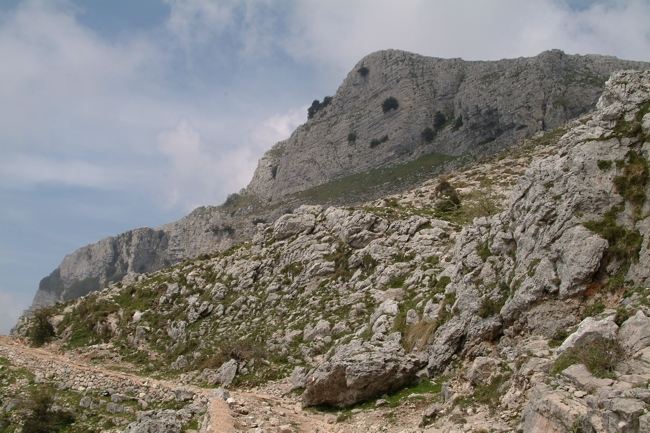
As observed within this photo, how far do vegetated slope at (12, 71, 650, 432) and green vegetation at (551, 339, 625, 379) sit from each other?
0.04 meters

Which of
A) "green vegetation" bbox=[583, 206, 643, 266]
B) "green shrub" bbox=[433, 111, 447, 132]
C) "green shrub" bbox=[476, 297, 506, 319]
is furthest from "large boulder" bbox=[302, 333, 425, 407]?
"green shrub" bbox=[433, 111, 447, 132]

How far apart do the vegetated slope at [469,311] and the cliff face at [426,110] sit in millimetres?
48395

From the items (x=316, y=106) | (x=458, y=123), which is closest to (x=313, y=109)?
(x=316, y=106)

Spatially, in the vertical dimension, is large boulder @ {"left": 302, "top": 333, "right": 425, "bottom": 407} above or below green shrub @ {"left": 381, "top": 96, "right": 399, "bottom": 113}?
below

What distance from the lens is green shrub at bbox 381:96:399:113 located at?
3989 inches

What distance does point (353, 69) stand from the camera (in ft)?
388

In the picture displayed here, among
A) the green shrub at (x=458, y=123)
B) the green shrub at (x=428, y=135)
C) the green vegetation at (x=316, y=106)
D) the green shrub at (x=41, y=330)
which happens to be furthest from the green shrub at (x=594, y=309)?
the green vegetation at (x=316, y=106)

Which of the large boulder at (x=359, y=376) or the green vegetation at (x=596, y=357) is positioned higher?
the green vegetation at (x=596, y=357)

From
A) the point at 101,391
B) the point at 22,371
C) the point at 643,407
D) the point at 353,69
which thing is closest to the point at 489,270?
the point at 643,407

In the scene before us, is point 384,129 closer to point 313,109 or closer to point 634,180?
point 313,109

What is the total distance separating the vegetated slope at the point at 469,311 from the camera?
31.2 feet

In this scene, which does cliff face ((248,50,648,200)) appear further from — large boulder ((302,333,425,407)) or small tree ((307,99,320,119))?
large boulder ((302,333,425,407))

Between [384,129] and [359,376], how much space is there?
90.6 m

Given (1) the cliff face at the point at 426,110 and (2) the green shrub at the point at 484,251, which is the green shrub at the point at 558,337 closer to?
(2) the green shrub at the point at 484,251
